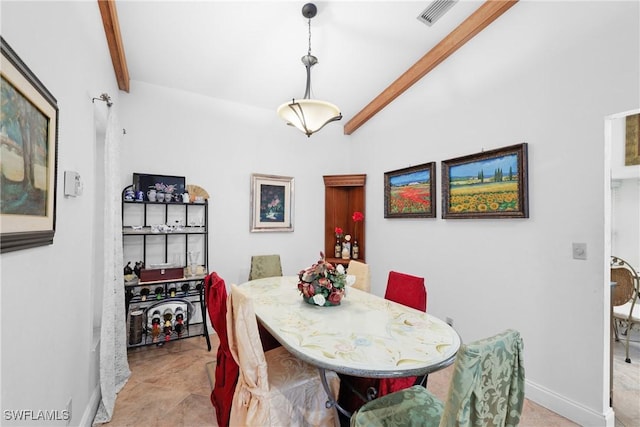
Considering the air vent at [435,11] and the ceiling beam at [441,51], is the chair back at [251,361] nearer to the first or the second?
the air vent at [435,11]

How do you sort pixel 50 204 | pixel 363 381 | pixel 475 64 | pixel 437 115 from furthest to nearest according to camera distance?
pixel 437 115 → pixel 475 64 → pixel 363 381 → pixel 50 204

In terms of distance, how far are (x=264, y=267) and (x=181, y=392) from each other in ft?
5.09

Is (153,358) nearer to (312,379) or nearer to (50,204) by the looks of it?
(312,379)

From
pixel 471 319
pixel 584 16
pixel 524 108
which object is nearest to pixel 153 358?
pixel 471 319

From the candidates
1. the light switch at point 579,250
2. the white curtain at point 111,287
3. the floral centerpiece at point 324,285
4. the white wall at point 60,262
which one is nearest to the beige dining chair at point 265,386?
the floral centerpiece at point 324,285

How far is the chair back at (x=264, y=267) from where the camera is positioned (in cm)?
352

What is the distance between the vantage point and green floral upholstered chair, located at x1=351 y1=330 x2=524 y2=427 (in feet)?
2.96

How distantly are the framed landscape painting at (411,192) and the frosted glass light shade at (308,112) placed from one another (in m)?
1.38

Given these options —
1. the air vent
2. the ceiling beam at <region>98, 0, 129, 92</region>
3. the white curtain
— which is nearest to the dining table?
the white curtain

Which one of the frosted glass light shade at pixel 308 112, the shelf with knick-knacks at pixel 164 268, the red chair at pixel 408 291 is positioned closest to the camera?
the red chair at pixel 408 291

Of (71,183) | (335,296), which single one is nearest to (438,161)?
(335,296)

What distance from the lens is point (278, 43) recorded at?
2.76 m

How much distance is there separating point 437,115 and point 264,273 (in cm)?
275

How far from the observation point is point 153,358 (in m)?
2.82
